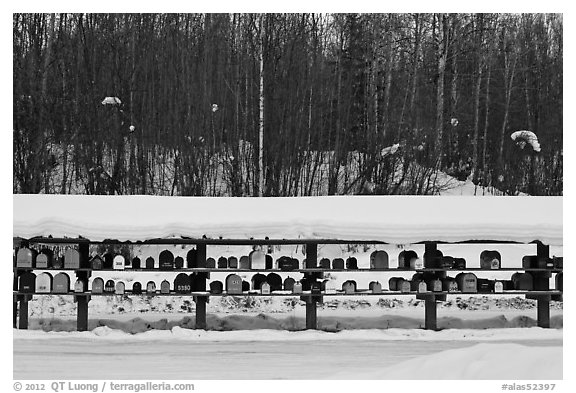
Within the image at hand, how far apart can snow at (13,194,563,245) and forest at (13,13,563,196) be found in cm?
519

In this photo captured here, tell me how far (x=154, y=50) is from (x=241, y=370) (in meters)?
8.33

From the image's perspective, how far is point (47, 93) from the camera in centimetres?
1547

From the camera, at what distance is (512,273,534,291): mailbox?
1091 centimetres

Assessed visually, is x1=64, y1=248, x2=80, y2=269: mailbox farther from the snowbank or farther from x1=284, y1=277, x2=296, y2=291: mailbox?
the snowbank

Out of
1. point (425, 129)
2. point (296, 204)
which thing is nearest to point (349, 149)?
point (425, 129)

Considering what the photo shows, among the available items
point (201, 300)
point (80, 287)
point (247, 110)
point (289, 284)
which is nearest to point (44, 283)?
point (80, 287)

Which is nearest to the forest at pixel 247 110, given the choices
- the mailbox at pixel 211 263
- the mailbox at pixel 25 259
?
the mailbox at pixel 211 263

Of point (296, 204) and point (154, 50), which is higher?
point (154, 50)

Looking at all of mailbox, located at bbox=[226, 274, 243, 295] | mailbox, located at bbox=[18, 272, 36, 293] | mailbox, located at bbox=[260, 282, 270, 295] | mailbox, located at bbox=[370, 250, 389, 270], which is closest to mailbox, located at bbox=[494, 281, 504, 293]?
mailbox, located at bbox=[370, 250, 389, 270]

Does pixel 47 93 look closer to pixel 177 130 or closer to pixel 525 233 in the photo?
pixel 177 130

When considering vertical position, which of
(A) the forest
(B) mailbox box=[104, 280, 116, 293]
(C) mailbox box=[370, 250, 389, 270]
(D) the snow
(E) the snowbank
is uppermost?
(A) the forest

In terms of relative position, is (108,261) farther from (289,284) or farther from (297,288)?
(297,288)

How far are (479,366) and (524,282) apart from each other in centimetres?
197

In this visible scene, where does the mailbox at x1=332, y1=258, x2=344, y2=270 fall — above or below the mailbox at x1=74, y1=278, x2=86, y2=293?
above
